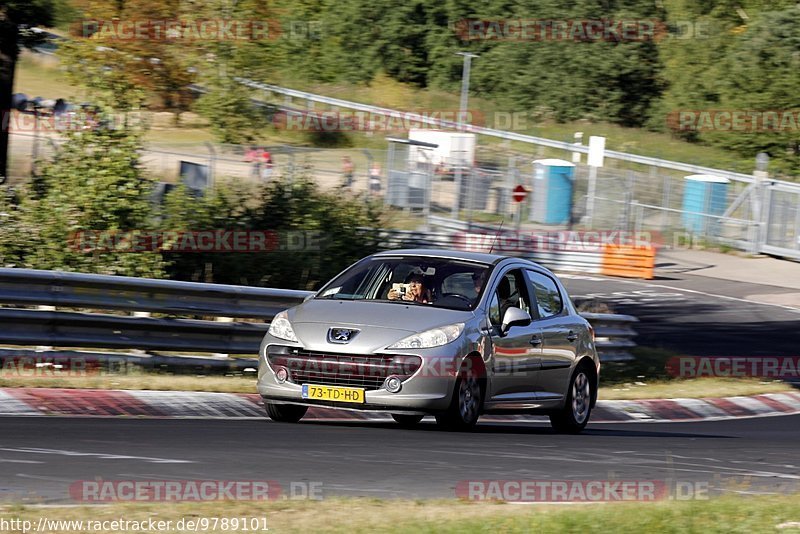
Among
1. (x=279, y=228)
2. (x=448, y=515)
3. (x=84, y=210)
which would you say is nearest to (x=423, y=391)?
(x=448, y=515)

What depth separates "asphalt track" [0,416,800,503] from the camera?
24.2ft

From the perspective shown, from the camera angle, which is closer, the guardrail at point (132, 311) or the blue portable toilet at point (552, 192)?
the guardrail at point (132, 311)

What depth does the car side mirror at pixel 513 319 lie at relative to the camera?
1067cm

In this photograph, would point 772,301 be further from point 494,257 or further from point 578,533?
point 578,533

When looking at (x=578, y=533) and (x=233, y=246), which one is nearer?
(x=578, y=533)

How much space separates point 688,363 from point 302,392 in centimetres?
1104

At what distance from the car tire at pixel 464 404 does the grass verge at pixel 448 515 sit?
294 centimetres

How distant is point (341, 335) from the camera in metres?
9.90

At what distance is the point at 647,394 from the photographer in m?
16.9

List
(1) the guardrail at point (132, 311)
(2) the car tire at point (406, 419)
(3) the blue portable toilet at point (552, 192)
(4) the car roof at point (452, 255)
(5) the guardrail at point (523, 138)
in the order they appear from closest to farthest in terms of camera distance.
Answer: (4) the car roof at point (452, 255)
(2) the car tire at point (406, 419)
(1) the guardrail at point (132, 311)
(3) the blue portable toilet at point (552, 192)
(5) the guardrail at point (523, 138)

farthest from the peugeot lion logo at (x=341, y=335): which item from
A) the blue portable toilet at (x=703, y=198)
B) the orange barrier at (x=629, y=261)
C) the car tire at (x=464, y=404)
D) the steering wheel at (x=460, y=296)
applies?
the blue portable toilet at (x=703, y=198)

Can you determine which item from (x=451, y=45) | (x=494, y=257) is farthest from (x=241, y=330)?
(x=451, y=45)

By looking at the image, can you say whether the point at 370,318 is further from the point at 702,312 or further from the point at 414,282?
the point at 702,312

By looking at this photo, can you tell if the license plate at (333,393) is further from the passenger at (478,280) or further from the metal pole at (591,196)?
the metal pole at (591,196)
